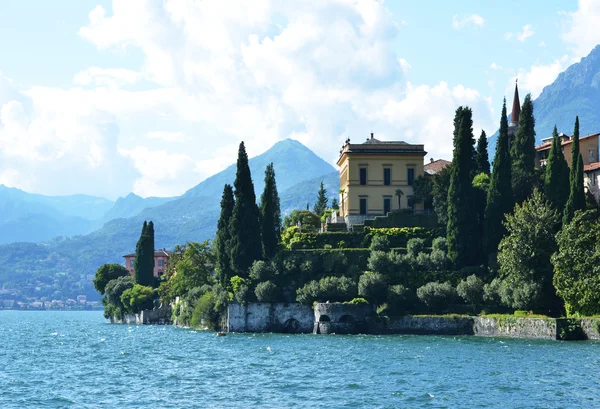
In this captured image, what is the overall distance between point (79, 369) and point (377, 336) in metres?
29.6

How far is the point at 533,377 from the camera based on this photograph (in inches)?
1790

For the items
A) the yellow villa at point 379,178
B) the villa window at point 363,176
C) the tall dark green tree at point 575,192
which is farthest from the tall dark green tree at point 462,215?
the villa window at point 363,176

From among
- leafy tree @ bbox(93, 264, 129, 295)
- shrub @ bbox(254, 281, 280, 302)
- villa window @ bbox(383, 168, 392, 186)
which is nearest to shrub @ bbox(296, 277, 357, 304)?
shrub @ bbox(254, 281, 280, 302)

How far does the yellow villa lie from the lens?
9838cm

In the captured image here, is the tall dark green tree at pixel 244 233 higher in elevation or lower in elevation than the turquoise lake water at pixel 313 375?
higher

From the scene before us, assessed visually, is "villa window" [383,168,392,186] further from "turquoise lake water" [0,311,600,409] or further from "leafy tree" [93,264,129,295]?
"leafy tree" [93,264,129,295]

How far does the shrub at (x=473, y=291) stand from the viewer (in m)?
78.3

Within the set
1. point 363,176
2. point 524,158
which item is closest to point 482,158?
point 524,158

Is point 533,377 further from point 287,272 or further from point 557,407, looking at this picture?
point 287,272

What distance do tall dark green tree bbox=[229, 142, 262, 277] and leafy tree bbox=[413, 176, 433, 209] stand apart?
18.1 meters

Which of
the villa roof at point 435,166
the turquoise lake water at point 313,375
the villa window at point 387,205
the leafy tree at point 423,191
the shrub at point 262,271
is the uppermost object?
the villa roof at point 435,166

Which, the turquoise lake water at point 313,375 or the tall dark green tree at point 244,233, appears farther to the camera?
the tall dark green tree at point 244,233

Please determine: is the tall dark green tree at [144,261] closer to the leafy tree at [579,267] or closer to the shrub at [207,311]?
the shrub at [207,311]

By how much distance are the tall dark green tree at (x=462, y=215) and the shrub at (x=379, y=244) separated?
7.41m
